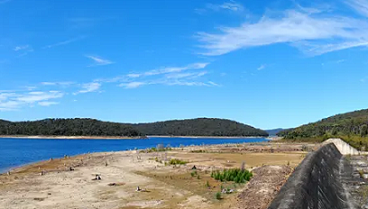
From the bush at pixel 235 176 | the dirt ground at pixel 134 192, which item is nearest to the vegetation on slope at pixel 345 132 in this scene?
the bush at pixel 235 176

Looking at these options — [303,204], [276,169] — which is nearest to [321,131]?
[276,169]

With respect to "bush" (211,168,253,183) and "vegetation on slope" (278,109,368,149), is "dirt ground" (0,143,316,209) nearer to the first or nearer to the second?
"bush" (211,168,253,183)

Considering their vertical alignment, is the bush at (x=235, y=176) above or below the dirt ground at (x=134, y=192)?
above

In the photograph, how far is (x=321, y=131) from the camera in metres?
116

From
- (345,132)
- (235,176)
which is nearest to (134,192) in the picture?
(235,176)

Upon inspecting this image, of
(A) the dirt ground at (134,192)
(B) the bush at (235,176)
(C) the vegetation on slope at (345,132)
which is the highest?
(C) the vegetation on slope at (345,132)

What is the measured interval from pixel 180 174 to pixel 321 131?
99657mm

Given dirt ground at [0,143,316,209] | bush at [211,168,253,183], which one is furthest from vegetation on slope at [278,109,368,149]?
dirt ground at [0,143,316,209]

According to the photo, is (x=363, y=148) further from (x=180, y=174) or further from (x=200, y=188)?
(x=200, y=188)

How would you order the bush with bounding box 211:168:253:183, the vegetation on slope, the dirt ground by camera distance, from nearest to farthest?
the dirt ground → the bush with bounding box 211:168:253:183 → the vegetation on slope

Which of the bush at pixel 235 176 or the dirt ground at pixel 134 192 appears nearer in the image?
the dirt ground at pixel 134 192

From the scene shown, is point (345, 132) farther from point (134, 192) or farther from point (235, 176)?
point (134, 192)

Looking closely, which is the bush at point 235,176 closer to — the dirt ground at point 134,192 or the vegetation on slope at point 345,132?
the dirt ground at point 134,192

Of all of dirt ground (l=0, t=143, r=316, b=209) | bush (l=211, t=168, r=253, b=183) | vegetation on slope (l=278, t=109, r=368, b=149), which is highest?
vegetation on slope (l=278, t=109, r=368, b=149)
